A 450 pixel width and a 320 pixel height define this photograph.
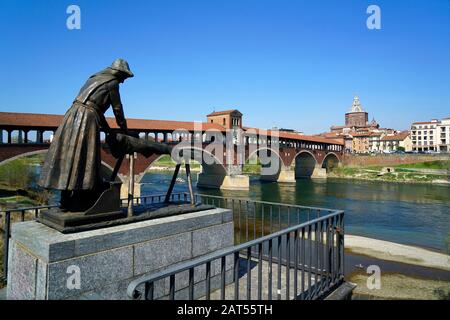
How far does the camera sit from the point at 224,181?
46.7 meters

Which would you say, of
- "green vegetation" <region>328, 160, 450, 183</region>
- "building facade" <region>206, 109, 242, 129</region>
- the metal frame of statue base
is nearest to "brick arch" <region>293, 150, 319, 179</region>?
"green vegetation" <region>328, 160, 450, 183</region>

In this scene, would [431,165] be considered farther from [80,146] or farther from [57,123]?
[80,146]

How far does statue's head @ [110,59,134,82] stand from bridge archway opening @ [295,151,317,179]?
62.3m

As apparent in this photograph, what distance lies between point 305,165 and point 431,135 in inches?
1974

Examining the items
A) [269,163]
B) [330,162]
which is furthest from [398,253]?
[330,162]

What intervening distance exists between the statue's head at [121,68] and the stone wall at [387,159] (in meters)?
73.0

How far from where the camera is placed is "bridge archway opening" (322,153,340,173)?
70644mm

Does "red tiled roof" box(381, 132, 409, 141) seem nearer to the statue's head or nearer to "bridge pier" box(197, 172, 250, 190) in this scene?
"bridge pier" box(197, 172, 250, 190)

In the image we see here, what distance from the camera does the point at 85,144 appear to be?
14.8 feet

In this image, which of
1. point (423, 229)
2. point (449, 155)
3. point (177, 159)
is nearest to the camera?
point (177, 159)

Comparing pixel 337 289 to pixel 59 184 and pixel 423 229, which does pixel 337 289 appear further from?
pixel 423 229
